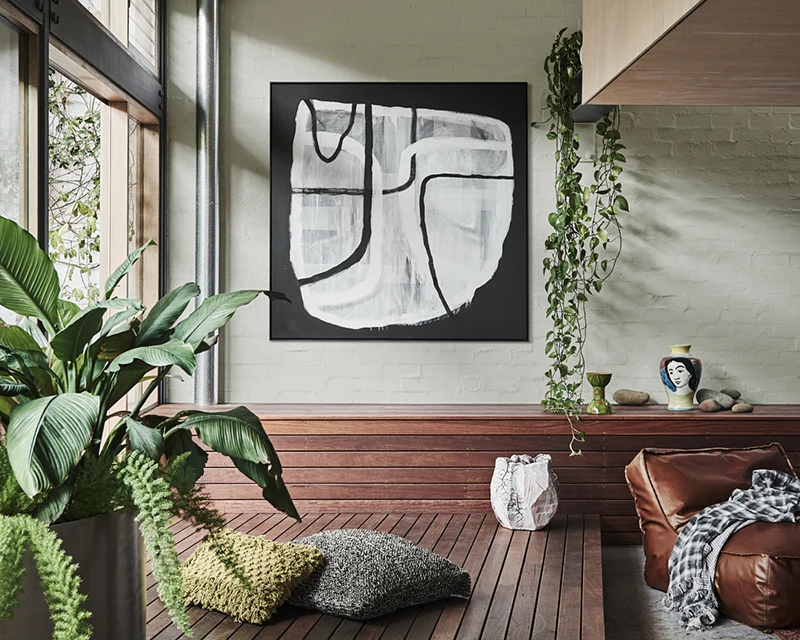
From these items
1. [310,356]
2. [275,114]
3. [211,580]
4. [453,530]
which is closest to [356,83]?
[275,114]

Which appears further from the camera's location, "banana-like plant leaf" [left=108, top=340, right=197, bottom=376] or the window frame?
the window frame

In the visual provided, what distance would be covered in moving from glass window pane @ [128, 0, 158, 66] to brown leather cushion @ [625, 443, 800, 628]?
10.8 feet

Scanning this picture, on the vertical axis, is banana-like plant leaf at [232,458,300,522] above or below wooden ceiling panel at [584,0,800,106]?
below

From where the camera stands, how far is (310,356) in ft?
16.0

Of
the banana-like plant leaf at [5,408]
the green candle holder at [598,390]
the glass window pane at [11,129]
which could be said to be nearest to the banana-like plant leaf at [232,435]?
the banana-like plant leaf at [5,408]

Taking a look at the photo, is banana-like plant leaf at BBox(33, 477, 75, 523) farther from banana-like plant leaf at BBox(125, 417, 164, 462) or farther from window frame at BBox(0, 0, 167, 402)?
window frame at BBox(0, 0, 167, 402)

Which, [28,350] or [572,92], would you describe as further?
[572,92]

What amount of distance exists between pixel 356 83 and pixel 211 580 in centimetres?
307

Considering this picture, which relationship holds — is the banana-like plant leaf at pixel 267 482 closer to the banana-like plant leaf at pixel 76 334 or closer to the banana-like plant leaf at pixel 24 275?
the banana-like plant leaf at pixel 76 334

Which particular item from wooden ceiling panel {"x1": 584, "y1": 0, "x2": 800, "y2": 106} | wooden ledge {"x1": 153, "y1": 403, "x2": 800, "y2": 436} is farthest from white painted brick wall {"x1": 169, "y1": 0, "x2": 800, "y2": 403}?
wooden ceiling panel {"x1": 584, "y1": 0, "x2": 800, "y2": 106}

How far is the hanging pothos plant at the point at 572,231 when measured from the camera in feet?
14.6

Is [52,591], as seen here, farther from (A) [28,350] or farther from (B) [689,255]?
(B) [689,255]

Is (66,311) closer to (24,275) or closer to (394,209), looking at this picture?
(24,275)

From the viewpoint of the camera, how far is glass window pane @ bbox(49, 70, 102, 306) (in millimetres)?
3570
